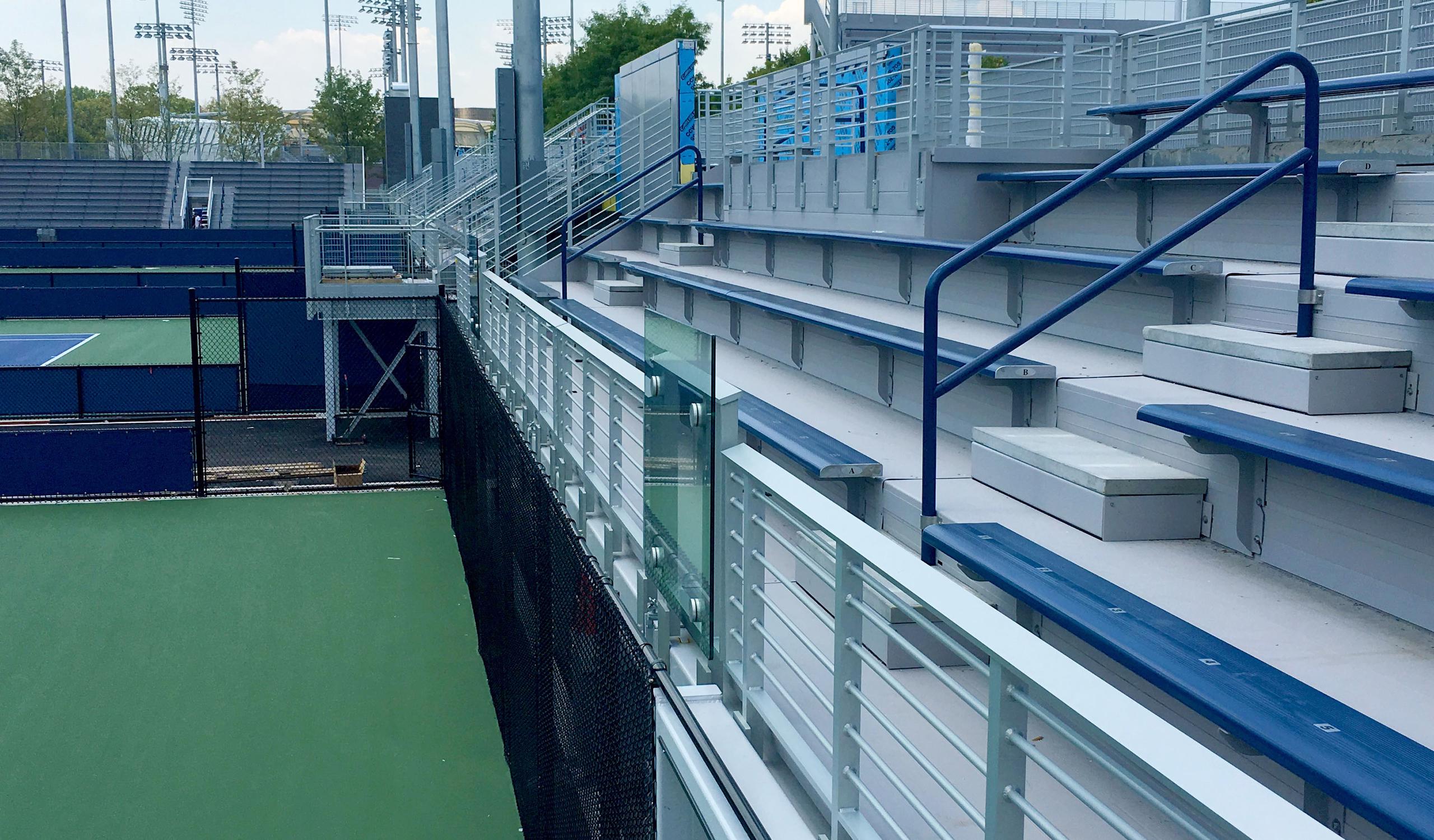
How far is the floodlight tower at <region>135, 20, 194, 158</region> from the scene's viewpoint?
244 feet

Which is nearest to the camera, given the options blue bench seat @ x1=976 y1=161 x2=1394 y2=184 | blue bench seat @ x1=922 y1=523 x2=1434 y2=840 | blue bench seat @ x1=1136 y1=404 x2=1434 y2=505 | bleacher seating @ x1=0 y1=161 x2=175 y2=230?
blue bench seat @ x1=922 y1=523 x2=1434 y2=840

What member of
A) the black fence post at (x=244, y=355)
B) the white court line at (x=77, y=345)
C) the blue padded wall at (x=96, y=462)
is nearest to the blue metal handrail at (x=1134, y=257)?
the blue padded wall at (x=96, y=462)

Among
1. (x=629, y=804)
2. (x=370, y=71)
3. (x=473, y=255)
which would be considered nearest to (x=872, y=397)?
(x=629, y=804)

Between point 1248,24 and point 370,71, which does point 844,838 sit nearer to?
point 1248,24

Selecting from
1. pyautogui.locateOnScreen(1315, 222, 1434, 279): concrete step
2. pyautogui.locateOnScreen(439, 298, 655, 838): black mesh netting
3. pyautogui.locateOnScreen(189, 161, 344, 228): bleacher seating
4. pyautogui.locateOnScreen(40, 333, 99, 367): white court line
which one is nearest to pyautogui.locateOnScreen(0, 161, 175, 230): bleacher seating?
pyautogui.locateOnScreen(189, 161, 344, 228): bleacher seating

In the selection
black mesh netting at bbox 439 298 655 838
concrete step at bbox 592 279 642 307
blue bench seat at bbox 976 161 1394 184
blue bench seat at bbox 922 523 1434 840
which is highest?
blue bench seat at bbox 976 161 1394 184

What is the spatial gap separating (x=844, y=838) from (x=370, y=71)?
89.7 m

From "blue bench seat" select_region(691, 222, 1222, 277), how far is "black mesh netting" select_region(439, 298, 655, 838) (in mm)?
2060

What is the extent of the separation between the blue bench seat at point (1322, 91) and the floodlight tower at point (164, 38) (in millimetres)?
66075

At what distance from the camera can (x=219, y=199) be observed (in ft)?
190

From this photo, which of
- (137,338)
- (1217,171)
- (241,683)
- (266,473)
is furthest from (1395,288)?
(137,338)

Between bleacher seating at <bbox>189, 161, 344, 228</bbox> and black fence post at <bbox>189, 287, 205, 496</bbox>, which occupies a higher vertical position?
bleacher seating at <bbox>189, 161, 344, 228</bbox>

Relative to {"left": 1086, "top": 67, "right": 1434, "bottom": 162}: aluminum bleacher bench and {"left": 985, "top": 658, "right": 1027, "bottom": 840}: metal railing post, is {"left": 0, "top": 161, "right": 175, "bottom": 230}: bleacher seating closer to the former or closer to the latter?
{"left": 1086, "top": 67, "right": 1434, "bottom": 162}: aluminum bleacher bench

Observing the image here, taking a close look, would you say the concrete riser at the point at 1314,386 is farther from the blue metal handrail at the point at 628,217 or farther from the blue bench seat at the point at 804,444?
the blue metal handrail at the point at 628,217
